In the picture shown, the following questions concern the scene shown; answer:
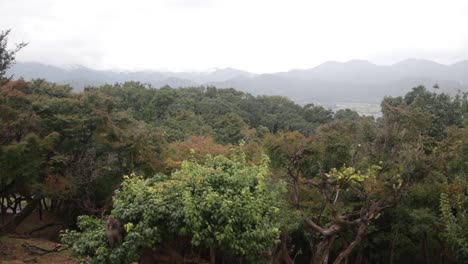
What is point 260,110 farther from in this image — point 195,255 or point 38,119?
point 195,255

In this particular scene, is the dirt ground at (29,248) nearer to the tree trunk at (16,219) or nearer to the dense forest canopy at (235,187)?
the tree trunk at (16,219)

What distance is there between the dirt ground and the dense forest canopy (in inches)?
31.1

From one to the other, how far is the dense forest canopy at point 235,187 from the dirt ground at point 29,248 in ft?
2.59

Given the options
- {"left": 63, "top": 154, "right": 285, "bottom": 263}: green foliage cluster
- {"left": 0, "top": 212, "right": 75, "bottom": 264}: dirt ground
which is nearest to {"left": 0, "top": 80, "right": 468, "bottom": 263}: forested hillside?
{"left": 63, "top": 154, "right": 285, "bottom": 263}: green foliage cluster

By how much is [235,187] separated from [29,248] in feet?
33.3

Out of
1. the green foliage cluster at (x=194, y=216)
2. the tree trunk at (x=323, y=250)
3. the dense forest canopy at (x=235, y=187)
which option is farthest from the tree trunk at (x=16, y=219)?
the tree trunk at (x=323, y=250)

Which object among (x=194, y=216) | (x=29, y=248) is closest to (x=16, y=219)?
(x=29, y=248)

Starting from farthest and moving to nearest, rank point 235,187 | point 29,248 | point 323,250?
point 29,248 → point 323,250 → point 235,187

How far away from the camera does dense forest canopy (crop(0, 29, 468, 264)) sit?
225 inches

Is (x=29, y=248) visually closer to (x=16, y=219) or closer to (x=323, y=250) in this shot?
(x=16, y=219)

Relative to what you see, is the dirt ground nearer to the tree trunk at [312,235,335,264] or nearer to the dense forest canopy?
the dense forest canopy

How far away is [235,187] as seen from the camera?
5.98m

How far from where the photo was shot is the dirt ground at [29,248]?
39.5 ft

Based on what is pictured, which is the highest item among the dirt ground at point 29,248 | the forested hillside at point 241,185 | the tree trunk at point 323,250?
the forested hillside at point 241,185
